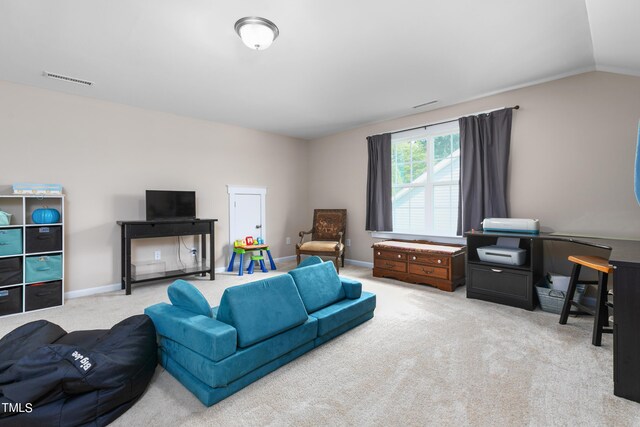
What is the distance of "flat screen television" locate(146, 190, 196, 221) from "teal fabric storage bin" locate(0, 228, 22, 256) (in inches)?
50.8

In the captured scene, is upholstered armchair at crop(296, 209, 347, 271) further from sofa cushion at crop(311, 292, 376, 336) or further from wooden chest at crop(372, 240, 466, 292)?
sofa cushion at crop(311, 292, 376, 336)

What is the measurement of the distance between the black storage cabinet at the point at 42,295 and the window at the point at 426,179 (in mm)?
4736

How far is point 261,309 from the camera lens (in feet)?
6.48

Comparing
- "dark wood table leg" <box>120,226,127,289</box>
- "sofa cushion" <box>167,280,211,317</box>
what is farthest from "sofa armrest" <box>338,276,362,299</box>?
"dark wood table leg" <box>120,226,127,289</box>

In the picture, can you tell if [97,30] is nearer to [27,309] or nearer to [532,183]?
[27,309]

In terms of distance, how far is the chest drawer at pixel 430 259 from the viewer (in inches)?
155

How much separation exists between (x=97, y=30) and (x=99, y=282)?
3.16m

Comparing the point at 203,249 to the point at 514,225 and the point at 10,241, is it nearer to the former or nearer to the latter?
the point at 10,241

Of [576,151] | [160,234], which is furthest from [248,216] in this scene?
[576,151]

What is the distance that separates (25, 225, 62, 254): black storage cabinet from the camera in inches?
128

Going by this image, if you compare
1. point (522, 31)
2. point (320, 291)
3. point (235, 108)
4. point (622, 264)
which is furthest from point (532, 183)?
point (235, 108)

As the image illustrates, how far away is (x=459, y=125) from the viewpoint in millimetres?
4223

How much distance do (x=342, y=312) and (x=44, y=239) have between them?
3.44m

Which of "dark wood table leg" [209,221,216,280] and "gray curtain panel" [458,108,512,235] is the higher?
"gray curtain panel" [458,108,512,235]
